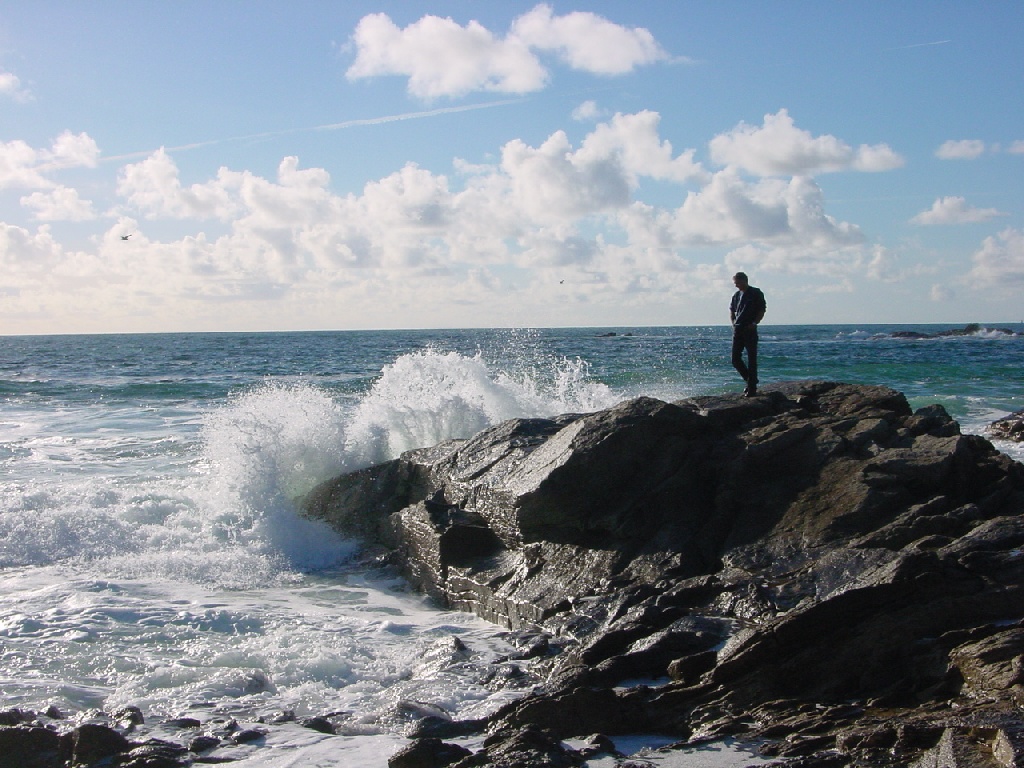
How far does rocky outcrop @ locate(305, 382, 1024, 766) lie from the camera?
15.6ft

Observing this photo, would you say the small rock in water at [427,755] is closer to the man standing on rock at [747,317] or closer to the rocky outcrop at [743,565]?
the rocky outcrop at [743,565]

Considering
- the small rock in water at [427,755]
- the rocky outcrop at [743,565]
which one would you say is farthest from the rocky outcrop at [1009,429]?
the small rock in water at [427,755]

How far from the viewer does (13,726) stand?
17.7 feet

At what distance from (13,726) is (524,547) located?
427cm

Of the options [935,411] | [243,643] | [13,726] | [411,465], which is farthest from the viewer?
[411,465]

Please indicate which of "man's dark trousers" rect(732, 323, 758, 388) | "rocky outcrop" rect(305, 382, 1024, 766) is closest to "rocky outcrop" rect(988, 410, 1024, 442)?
"rocky outcrop" rect(305, 382, 1024, 766)

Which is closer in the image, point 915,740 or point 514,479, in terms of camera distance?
point 915,740

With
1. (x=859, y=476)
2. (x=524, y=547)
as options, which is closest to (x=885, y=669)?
(x=859, y=476)

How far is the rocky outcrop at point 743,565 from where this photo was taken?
15.6 feet

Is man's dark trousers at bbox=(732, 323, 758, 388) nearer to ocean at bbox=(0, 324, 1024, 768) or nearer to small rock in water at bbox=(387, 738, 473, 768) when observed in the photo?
ocean at bbox=(0, 324, 1024, 768)

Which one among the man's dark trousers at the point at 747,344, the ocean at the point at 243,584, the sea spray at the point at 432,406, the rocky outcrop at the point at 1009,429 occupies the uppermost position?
the man's dark trousers at the point at 747,344

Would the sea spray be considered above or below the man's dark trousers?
below

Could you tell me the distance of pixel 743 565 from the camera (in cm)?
693

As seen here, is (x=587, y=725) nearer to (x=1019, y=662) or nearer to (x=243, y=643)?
(x=1019, y=662)
